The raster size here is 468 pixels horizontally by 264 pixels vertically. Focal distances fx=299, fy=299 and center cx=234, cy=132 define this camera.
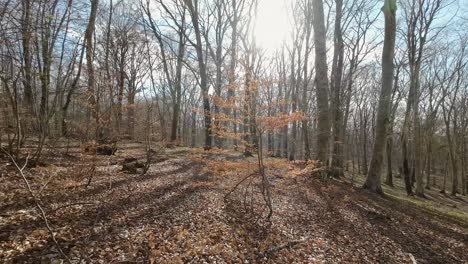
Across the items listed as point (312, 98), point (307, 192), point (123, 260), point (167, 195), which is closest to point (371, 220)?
point (307, 192)

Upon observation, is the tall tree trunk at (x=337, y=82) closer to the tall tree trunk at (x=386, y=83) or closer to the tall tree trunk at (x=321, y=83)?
the tall tree trunk at (x=386, y=83)

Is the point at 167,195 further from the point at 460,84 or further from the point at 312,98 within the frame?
the point at 460,84

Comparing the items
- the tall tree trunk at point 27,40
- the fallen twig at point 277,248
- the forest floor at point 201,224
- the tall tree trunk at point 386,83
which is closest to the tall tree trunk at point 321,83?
the forest floor at point 201,224

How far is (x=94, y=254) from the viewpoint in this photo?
149 inches

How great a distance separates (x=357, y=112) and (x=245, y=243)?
3311 centimetres

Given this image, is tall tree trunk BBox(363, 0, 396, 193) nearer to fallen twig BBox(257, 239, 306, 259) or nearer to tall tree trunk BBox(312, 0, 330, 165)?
tall tree trunk BBox(312, 0, 330, 165)

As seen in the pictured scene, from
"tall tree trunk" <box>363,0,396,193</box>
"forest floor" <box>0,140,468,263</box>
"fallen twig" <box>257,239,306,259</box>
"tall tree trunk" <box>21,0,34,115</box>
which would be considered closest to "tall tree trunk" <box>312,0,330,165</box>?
"forest floor" <box>0,140,468,263</box>

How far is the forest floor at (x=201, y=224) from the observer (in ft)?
13.3

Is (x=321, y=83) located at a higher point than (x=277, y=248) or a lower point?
higher

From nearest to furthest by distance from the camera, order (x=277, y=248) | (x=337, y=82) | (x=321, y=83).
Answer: (x=277, y=248) → (x=321, y=83) → (x=337, y=82)

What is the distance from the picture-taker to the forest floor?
4059 mm

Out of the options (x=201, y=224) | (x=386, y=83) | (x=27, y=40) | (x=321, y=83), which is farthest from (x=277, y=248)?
(x=386, y=83)

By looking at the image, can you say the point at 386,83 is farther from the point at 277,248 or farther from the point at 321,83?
the point at 277,248

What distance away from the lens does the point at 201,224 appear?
538 centimetres
